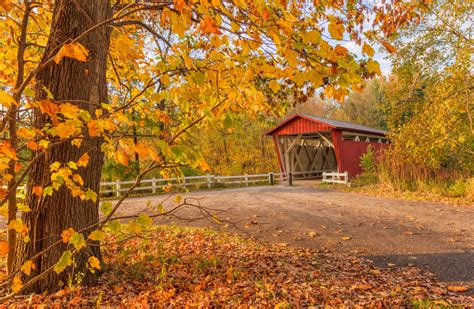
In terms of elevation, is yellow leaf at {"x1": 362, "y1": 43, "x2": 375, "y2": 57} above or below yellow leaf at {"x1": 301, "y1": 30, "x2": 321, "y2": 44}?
below

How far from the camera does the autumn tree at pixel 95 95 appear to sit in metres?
2.10

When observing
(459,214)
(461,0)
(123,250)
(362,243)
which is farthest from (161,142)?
(461,0)

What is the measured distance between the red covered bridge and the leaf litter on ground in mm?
12517

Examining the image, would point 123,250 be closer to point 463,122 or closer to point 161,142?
point 161,142

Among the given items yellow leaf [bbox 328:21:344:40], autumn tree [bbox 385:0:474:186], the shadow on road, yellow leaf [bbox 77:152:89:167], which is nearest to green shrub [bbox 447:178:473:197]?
autumn tree [bbox 385:0:474:186]

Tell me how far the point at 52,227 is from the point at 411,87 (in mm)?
13654

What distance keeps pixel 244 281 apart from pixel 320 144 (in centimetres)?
2067

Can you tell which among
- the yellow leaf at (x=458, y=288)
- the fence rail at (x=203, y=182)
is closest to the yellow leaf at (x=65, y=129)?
the yellow leaf at (x=458, y=288)

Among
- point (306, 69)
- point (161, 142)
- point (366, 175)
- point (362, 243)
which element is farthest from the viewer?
point (366, 175)

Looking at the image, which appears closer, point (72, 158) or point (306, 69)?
point (306, 69)

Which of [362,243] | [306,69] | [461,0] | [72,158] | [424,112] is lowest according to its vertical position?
[362,243]

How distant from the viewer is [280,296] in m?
3.34

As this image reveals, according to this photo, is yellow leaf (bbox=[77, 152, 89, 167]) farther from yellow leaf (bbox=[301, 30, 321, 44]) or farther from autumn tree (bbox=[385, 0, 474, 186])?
autumn tree (bbox=[385, 0, 474, 186])

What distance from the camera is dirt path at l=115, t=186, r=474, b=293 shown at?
15.1 ft
